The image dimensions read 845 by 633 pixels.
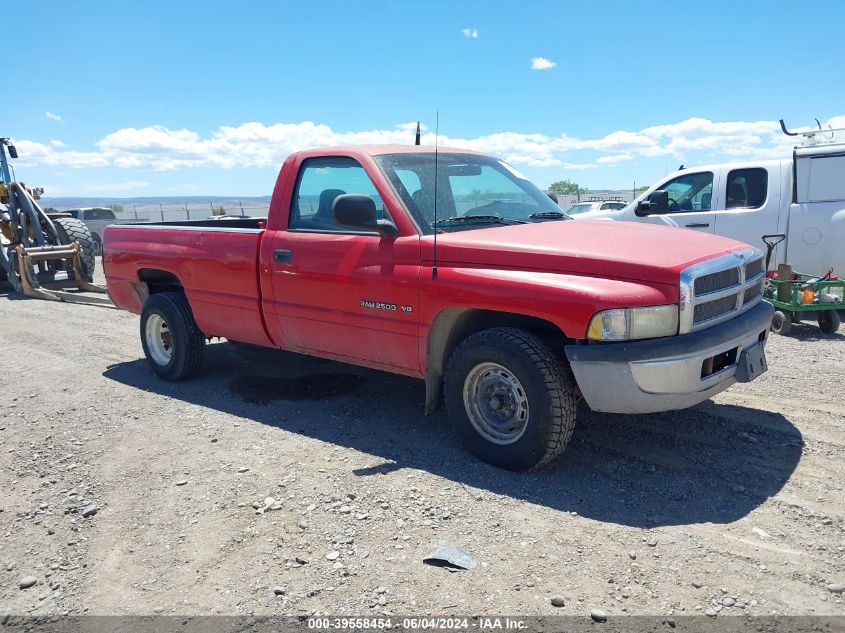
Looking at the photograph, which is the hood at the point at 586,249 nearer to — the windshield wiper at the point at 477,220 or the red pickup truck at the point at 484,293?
the red pickup truck at the point at 484,293

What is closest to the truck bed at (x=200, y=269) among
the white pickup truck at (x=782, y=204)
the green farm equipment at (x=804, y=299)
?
the white pickup truck at (x=782, y=204)

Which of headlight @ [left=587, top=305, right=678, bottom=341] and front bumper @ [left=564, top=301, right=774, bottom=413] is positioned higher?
headlight @ [left=587, top=305, right=678, bottom=341]

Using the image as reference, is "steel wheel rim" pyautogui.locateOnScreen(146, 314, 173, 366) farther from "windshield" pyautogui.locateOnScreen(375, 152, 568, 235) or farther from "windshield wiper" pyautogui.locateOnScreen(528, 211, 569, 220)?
"windshield wiper" pyautogui.locateOnScreen(528, 211, 569, 220)

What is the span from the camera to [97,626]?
287 centimetres

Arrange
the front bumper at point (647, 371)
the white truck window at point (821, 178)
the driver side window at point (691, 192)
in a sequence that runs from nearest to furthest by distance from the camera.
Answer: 1. the front bumper at point (647, 371)
2. the white truck window at point (821, 178)
3. the driver side window at point (691, 192)

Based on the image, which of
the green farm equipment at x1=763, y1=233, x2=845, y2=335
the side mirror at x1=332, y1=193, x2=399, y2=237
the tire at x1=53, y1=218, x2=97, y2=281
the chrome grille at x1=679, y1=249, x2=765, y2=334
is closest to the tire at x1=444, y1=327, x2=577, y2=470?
the chrome grille at x1=679, y1=249, x2=765, y2=334

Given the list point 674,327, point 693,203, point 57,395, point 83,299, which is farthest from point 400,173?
point 83,299

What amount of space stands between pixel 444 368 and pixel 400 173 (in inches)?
54.5

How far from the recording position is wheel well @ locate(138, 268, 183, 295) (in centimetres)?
653

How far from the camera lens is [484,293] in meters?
3.99

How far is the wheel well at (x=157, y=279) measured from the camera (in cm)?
653

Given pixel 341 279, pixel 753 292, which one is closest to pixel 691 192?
pixel 753 292

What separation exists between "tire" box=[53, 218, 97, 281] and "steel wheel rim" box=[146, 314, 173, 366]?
791cm

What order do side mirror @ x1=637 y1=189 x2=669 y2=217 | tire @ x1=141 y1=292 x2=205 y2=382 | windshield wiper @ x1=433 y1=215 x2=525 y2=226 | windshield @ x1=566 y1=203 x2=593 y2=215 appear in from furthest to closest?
windshield @ x1=566 y1=203 x2=593 y2=215
side mirror @ x1=637 y1=189 x2=669 y2=217
tire @ x1=141 y1=292 x2=205 y2=382
windshield wiper @ x1=433 y1=215 x2=525 y2=226
